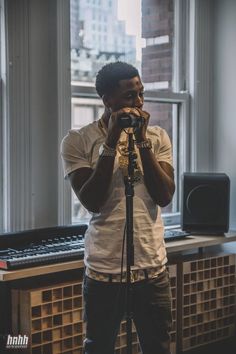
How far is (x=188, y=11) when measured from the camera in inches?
144

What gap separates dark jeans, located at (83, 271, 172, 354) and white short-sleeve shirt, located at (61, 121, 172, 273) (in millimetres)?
63

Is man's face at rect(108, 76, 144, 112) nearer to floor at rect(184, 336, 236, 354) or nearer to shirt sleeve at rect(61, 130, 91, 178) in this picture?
shirt sleeve at rect(61, 130, 91, 178)

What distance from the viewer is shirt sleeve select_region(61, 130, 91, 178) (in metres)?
1.83

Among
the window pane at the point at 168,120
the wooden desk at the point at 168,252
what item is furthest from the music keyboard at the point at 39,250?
the window pane at the point at 168,120

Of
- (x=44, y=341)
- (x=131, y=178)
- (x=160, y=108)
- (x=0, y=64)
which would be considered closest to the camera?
(x=131, y=178)

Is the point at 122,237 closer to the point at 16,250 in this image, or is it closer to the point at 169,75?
the point at 16,250

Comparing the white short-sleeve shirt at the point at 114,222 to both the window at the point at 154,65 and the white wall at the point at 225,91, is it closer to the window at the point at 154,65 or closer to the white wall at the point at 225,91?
the window at the point at 154,65

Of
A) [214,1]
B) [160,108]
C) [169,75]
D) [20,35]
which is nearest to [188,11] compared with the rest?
[214,1]

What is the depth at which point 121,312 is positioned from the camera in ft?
5.90

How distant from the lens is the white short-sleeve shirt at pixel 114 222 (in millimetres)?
1783

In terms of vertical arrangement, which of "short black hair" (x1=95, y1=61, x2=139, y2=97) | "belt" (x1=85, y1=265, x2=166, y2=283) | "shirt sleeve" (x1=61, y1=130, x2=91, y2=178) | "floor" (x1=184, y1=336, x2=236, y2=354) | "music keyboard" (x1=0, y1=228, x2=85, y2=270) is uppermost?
"short black hair" (x1=95, y1=61, x2=139, y2=97)

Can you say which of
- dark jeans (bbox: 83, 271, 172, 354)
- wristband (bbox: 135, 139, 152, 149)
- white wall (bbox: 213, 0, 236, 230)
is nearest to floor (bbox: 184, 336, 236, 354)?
white wall (bbox: 213, 0, 236, 230)

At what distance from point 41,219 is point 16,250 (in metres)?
0.39
